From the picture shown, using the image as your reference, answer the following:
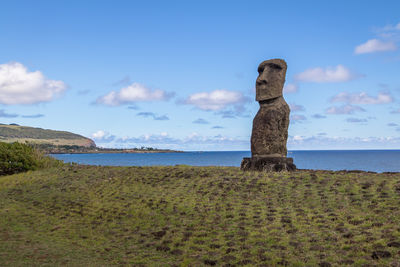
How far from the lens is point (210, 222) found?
14.5 meters

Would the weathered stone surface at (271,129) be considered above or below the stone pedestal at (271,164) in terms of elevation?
above

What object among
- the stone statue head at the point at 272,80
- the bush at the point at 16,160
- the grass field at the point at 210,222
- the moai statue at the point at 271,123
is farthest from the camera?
the bush at the point at 16,160

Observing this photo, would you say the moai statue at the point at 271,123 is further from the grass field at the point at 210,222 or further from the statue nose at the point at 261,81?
the grass field at the point at 210,222

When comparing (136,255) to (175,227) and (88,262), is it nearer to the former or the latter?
(88,262)

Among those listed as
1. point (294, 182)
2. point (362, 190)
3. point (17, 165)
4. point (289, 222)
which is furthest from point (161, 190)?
point (17, 165)

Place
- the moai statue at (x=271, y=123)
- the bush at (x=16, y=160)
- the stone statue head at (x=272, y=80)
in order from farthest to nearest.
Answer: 1. the bush at (x=16, y=160)
2. the stone statue head at (x=272, y=80)
3. the moai statue at (x=271, y=123)

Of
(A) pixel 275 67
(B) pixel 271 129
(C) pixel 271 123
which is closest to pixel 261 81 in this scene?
(A) pixel 275 67

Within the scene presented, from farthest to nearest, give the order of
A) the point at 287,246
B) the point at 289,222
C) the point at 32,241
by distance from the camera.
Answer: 1. the point at 32,241
2. the point at 289,222
3. the point at 287,246

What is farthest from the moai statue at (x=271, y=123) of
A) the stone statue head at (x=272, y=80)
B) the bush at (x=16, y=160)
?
the bush at (x=16, y=160)

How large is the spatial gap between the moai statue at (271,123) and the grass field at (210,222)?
1.35m

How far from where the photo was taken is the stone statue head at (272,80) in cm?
2150

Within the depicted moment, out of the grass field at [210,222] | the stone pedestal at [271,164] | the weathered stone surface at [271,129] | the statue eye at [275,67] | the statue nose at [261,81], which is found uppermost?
the statue eye at [275,67]

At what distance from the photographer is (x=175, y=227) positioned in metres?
14.5

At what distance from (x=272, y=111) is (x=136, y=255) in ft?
39.9
